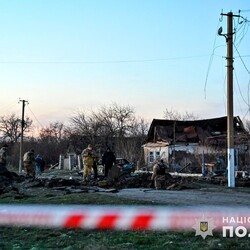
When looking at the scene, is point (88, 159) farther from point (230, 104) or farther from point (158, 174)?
point (230, 104)

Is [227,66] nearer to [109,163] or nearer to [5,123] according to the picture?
[109,163]

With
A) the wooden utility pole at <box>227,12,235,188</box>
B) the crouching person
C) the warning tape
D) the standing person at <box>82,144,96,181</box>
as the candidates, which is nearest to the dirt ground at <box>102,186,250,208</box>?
the crouching person

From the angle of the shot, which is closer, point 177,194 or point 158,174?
point 177,194

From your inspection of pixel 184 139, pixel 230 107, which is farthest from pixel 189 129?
pixel 230 107

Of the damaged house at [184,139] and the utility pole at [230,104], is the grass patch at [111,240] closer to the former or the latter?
the utility pole at [230,104]

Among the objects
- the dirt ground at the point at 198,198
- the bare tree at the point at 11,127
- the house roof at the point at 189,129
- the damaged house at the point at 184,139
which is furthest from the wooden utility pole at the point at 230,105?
the bare tree at the point at 11,127

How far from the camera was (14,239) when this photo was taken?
7805mm

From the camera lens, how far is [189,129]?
46.2 metres

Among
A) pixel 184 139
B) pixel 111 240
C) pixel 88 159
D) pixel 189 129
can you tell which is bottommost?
pixel 111 240

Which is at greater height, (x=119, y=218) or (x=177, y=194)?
(x=119, y=218)

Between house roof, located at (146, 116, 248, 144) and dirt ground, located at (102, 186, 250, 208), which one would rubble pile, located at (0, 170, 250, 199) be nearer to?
dirt ground, located at (102, 186, 250, 208)

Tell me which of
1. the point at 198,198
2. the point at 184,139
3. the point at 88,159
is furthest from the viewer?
the point at 184,139

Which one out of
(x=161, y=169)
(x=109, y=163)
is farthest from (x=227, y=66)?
(x=109, y=163)

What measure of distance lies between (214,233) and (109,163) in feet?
63.2
